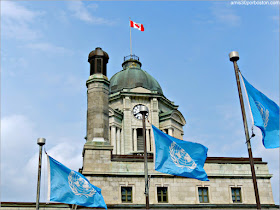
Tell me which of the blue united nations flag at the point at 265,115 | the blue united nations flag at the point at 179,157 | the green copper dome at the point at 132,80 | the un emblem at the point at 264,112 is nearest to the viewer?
the blue united nations flag at the point at 265,115

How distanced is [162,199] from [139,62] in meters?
37.7

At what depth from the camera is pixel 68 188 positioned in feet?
75.3

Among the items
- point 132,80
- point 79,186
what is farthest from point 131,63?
point 79,186

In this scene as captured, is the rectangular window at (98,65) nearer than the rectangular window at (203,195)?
No

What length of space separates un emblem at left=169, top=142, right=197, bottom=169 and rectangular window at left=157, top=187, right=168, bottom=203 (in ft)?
33.8

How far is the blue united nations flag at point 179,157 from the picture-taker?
19.6 meters

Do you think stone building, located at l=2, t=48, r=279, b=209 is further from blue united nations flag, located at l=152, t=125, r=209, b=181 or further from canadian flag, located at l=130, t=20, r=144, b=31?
canadian flag, located at l=130, t=20, r=144, b=31

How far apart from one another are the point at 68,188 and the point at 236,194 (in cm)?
1422

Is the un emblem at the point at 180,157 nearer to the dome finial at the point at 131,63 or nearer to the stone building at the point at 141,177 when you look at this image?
the stone building at the point at 141,177

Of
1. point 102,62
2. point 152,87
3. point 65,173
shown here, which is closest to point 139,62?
point 152,87

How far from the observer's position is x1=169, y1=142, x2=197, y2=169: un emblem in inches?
783

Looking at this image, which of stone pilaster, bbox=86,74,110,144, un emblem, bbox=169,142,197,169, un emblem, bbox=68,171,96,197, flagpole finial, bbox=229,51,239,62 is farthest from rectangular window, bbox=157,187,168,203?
flagpole finial, bbox=229,51,239,62

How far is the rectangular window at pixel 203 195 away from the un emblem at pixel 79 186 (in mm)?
9889

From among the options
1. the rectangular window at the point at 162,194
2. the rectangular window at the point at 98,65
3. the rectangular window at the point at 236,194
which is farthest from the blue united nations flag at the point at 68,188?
the rectangular window at the point at 98,65
